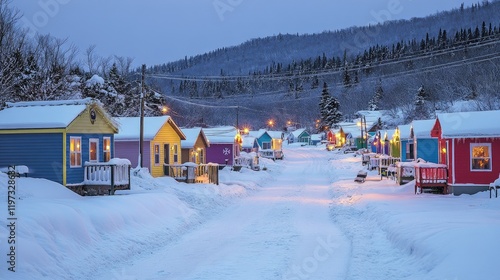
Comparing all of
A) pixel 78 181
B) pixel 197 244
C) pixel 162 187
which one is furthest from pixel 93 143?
pixel 197 244

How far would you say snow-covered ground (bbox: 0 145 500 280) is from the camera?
32.8ft

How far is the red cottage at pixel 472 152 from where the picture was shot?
24.4 m

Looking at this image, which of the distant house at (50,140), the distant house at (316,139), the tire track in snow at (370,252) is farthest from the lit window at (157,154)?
the distant house at (316,139)

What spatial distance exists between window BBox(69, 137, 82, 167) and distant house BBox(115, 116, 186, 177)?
7884 millimetres

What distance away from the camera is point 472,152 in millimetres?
24984

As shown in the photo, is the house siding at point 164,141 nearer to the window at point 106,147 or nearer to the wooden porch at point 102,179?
the window at point 106,147

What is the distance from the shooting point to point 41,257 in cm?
998

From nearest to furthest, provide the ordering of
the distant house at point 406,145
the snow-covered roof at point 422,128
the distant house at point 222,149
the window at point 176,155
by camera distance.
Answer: the window at point 176,155 < the snow-covered roof at point 422,128 < the distant house at point 406,145 < the distant house at point 222,149

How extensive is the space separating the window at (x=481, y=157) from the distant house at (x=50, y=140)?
62.8 feet

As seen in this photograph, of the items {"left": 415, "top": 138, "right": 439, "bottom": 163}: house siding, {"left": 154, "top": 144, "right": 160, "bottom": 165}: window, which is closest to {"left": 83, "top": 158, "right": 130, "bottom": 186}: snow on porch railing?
{"left": 154, "top": 144, "right": 160, "bottom": 165}: window

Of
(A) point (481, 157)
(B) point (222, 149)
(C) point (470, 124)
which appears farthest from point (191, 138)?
(A) point (481, 157)

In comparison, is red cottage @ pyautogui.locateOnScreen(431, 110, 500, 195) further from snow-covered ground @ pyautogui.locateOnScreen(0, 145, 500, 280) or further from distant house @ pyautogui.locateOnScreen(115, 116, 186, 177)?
distant house @ pyautogui.locateOnScreen(115, 116, 186, 177)

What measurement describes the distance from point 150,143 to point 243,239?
18.6 metres

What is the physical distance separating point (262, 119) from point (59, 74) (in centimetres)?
13498
